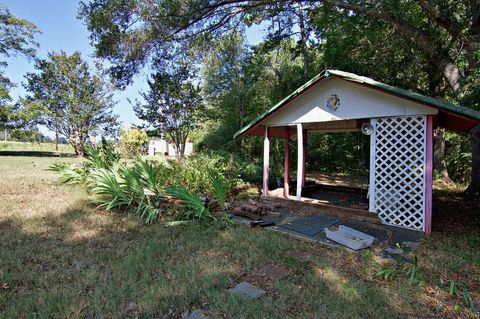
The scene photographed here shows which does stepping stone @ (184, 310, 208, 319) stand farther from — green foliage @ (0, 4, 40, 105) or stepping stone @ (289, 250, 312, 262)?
green foliage @ (0, 4, 40, 105)

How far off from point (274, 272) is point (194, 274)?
92cm

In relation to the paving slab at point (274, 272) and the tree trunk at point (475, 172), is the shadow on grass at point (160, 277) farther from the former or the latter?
the tree trunk at point (475, 172)

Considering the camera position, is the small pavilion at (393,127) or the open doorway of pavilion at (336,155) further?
the open doorway of pavilion at (336,155)

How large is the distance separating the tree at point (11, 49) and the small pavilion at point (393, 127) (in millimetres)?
19794

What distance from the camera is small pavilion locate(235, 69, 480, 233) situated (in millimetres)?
4891

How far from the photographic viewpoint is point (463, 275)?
333 cm

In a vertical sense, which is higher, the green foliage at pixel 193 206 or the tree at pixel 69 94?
the tree at pixel 69 94

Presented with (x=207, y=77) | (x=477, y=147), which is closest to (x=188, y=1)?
(x=207, y=77)

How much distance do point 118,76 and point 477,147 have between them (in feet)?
36.6

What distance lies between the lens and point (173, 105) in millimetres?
13867

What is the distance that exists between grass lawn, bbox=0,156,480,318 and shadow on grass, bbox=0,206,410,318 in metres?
0.01

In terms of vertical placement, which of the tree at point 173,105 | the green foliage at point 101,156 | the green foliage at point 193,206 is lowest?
the green foliage at point 193,206

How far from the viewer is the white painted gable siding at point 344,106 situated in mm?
5188

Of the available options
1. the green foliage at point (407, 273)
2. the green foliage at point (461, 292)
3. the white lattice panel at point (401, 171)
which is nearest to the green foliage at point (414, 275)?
the green foliage at point (407, 273)
